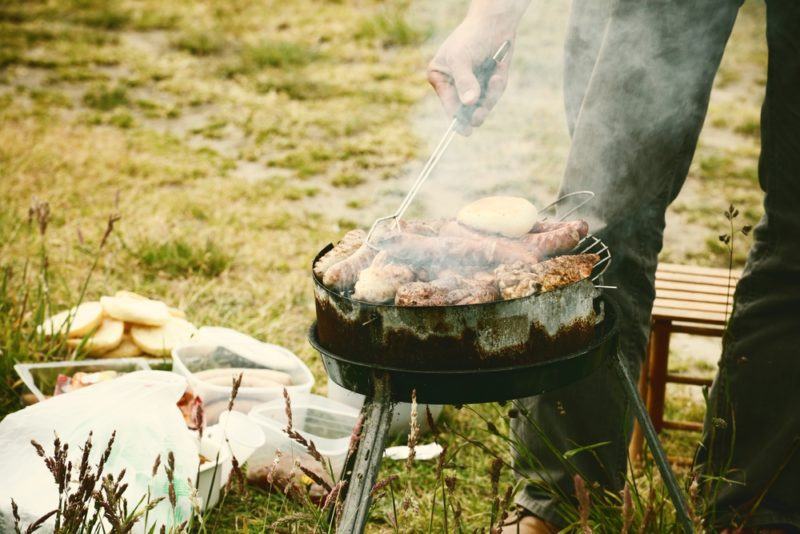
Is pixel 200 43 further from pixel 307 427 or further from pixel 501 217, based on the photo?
pixel 501 217

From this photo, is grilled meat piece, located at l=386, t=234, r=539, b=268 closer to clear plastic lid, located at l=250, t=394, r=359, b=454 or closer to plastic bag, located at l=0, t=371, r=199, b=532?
plastic bag, located at l=0, t=371, r=199, b=532

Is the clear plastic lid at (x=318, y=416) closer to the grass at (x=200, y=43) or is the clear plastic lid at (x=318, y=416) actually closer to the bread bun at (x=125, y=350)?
the bread bun at (x=125, y=350)

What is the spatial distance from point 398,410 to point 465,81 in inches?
59.6

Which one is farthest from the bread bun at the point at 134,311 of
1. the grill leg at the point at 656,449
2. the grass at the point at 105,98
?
the grass at the point at 105,98

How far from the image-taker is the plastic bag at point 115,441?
2.32 metres

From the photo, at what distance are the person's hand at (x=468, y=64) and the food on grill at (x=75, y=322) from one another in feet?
6.37

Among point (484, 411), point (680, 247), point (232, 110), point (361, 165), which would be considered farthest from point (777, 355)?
point (232, 110)

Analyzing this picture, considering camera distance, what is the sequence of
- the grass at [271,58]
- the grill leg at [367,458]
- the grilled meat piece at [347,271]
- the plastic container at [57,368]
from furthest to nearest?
the grass at [271,58]
the plastic container at [57,368]
the grilled meat piece at [347,271]
the grill leg at [367,458]

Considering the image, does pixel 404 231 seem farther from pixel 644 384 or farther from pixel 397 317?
pixel 644 384

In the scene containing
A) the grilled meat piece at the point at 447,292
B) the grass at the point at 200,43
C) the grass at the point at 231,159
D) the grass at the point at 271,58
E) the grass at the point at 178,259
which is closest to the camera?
the grilled meat piece at the point at 447,292

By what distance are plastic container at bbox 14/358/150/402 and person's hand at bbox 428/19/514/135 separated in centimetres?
161

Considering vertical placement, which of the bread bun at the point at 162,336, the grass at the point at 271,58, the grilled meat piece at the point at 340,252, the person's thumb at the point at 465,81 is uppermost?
the grass at the point at 271,58

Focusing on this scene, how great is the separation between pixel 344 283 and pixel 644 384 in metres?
1.61

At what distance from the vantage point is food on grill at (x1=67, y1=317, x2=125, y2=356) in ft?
11.2
